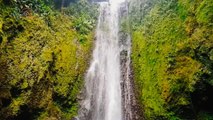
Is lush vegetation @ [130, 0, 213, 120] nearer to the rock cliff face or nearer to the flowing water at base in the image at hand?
the rock cliff face

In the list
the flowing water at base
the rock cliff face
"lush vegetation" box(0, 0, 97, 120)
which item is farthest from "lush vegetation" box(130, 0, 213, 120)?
"lush vegetation" box(0, 0, 97, 120)

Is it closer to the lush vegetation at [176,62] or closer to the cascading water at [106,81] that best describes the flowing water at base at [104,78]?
the cascading water at [106,81]

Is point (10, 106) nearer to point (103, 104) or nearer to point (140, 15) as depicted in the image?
point (103, 104)

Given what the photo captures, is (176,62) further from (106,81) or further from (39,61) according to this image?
(39,61)

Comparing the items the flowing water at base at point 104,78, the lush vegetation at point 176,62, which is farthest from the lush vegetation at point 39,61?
the lush vegetation at point 176,62

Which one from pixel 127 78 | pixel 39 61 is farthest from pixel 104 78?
pixel 39 61

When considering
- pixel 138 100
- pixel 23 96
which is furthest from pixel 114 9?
pixel 23 96
